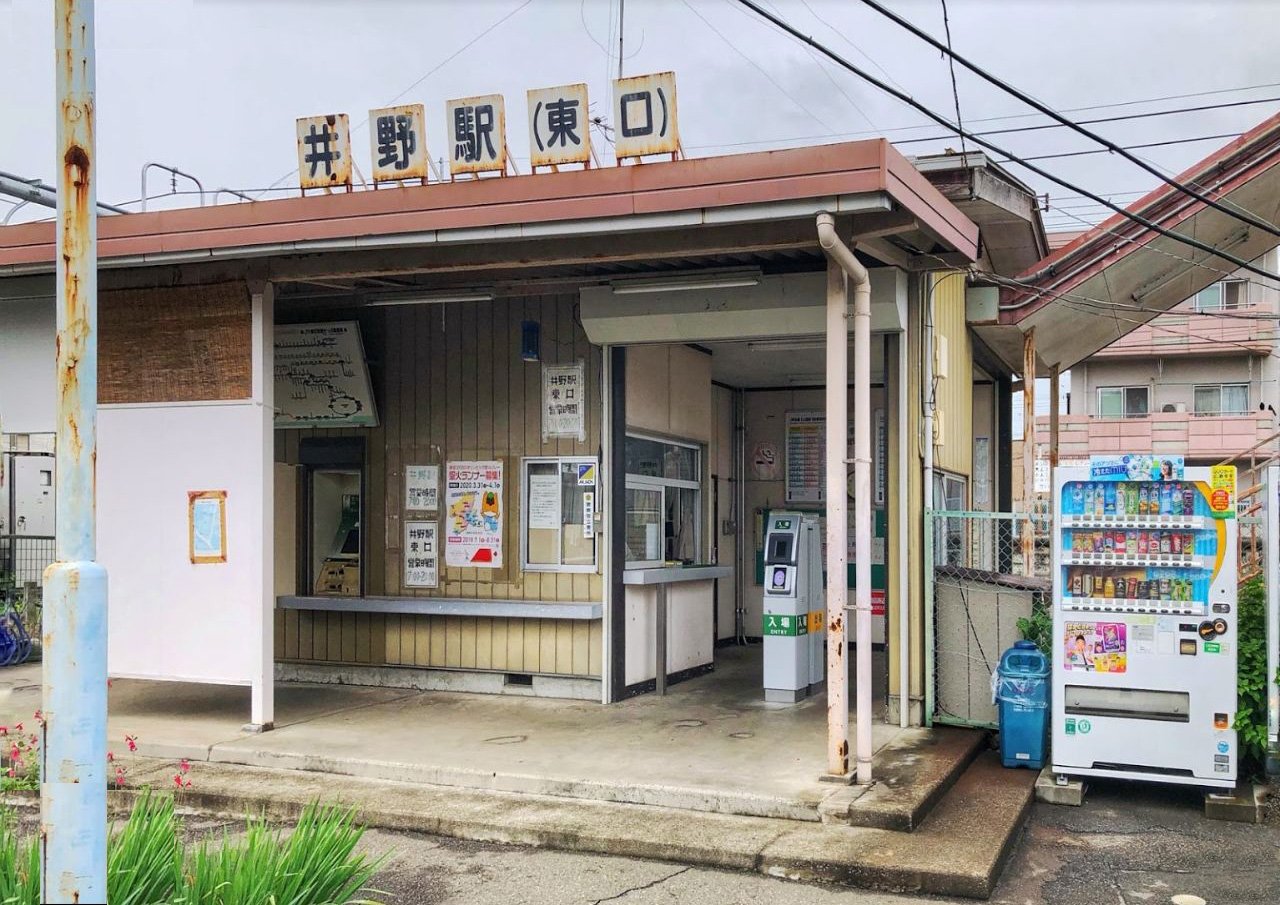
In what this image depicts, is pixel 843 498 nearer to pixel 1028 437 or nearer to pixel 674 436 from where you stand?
pixel 674 436

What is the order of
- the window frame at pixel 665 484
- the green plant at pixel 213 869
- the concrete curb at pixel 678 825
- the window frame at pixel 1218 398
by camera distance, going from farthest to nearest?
the window frame at pixel 1218 398 < the window frame at pixel 665 484 < the concrete curb at pixel 678 825 < the green plant at pixel 213 869

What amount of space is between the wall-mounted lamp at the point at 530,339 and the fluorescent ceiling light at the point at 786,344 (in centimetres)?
181

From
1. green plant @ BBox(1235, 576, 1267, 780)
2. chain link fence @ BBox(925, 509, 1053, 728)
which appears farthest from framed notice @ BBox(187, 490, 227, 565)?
green plant @ BBox(1235, 576, 1267, 780)

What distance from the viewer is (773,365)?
12.1m

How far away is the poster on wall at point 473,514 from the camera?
33.3ft

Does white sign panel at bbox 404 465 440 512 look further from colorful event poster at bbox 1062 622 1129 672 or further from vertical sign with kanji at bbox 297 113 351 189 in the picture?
colorful event poster at bbox 1062 622 1129 672

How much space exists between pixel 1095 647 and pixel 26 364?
8.37m

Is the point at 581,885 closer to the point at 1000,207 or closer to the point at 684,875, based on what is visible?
the point at 684,875

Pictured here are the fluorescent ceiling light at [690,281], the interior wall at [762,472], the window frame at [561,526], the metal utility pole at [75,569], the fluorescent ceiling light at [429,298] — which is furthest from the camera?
the interior wall at [762,472]

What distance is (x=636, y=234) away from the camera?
24.5ft

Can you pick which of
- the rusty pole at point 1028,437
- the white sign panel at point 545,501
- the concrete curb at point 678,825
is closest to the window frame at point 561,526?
the white sign panel at point 545,501

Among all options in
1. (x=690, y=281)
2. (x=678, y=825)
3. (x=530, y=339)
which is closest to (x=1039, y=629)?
(x=678, y=825)

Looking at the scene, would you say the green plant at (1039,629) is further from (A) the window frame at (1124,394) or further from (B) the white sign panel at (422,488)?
(A) the window frame at (1124,394)

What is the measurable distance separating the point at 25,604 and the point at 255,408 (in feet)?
23.5
